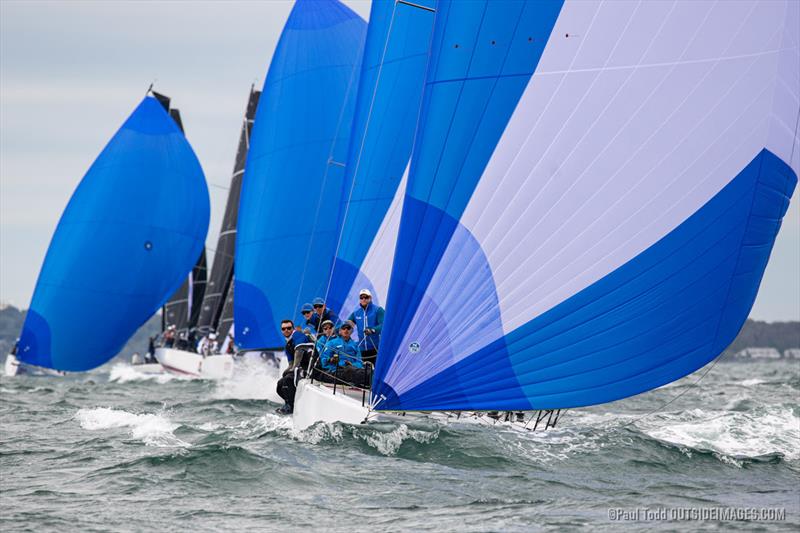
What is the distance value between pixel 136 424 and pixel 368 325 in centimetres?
317

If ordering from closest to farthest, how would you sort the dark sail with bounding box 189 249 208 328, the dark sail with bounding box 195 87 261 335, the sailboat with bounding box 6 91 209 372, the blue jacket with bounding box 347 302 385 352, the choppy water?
the choppy water < the blue jacket with bounding box 347 302 385 352 < the sailboat with bounding box 6 91 209 372 < the dark sail with bounding box 195 87 261 335 < the dark sail with bounding box 189 249 208 328

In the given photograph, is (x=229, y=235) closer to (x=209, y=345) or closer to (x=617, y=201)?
(x=209, y=345)

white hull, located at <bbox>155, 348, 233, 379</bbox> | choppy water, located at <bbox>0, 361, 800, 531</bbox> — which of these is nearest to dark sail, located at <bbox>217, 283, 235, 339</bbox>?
white hull, located at <bbox>155, 348, 233, 379</bbox>

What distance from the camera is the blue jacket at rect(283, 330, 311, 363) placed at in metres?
13.0

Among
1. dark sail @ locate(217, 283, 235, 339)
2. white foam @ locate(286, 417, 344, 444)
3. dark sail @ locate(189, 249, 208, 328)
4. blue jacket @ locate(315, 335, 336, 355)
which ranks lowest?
white foam @ locate(286, 417, 344, 444)

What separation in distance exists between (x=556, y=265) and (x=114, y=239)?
68.3ft

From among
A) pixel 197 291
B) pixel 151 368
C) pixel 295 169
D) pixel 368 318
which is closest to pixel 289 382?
pixel 368 318

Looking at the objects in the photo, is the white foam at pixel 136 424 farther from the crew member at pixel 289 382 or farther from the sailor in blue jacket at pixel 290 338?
the sailor in blue jacket at pixel 290 338

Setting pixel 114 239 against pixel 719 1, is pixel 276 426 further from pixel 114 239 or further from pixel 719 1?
pixel 114 239

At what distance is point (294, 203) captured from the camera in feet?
74.9

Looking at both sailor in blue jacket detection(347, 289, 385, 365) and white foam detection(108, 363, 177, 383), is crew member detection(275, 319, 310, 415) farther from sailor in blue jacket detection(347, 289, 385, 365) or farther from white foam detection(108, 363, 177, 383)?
white foam detection(108, 363, 177, 383)

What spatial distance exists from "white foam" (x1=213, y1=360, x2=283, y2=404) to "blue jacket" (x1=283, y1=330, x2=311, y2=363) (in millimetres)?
3884

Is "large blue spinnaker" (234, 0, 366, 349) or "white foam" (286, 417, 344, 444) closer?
"white foam" (286, 417, 344, 444)

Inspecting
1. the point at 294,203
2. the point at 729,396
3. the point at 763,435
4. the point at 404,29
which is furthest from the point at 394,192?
the point at 729,396
